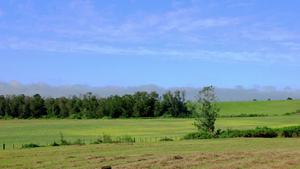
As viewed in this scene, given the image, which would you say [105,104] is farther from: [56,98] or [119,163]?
[119,163]

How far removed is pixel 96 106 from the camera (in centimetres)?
15462

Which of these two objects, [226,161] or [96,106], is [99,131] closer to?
[226,161]

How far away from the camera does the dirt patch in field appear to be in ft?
62.6

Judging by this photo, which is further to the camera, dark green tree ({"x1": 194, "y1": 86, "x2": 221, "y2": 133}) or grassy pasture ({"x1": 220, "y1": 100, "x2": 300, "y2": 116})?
grassy pasture ({"x1": 220, "y1": 100, "x2": 300, "y2": 116})

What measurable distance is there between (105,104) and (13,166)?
5192 inches

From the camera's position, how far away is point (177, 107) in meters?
146

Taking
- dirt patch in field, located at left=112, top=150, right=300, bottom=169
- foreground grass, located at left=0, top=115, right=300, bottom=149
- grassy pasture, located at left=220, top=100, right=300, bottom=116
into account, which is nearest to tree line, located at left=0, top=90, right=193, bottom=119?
grassy pasture, located at left=220, top=100, right=300, bottom=116

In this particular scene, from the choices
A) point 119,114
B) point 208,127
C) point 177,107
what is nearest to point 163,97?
point 177,107

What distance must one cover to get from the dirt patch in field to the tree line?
378 ft

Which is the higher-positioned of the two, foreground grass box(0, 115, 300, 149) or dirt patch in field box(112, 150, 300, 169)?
dirt patch in field box(112, 150, 300, 169)

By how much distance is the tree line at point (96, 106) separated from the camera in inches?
5758

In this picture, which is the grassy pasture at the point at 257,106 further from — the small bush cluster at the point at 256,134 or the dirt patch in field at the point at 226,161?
the dirt patch in field at the point at 226,161

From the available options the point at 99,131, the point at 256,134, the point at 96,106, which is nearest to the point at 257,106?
the point at 96,106

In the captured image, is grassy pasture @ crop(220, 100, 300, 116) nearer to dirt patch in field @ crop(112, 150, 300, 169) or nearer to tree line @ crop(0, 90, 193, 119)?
tree line @ crop(0, 90, 193, 119)
